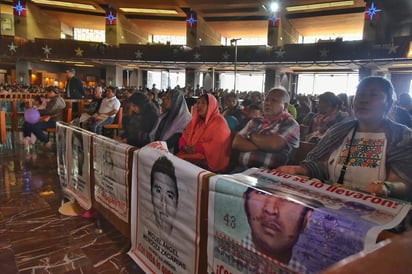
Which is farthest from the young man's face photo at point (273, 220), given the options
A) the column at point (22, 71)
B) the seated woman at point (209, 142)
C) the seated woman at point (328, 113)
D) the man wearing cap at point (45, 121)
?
the column at point (22, 71)

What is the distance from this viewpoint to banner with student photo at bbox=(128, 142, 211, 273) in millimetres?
1666

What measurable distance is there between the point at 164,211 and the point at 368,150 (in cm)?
121

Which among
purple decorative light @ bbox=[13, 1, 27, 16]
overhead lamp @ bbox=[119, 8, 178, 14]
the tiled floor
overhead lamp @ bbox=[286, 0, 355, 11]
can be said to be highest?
overhead lamp @ bbox=[119, 8, 178, 14]

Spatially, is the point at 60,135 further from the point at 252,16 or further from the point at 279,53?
the point at 252,16

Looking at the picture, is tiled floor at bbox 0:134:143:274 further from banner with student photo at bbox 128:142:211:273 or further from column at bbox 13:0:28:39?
column at bbox 13:0:28:39

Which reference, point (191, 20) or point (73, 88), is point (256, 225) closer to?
point (73, 88)

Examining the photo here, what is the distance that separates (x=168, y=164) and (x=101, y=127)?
4.92 metres

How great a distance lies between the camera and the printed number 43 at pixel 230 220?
4.54 ft

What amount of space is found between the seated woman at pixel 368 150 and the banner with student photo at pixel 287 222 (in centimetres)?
47

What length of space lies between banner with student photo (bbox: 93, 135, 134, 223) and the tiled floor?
291 mm

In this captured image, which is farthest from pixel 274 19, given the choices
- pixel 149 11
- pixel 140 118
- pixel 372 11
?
pixel 140 118

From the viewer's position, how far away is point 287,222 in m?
1.17

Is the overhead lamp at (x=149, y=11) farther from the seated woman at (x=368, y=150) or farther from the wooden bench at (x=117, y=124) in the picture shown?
the seated woman at (x=368, y=150)

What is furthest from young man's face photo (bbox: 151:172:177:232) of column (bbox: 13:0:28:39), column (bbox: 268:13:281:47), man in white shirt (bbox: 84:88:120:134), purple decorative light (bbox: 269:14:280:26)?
column (bbox: 13:0:28:39)
